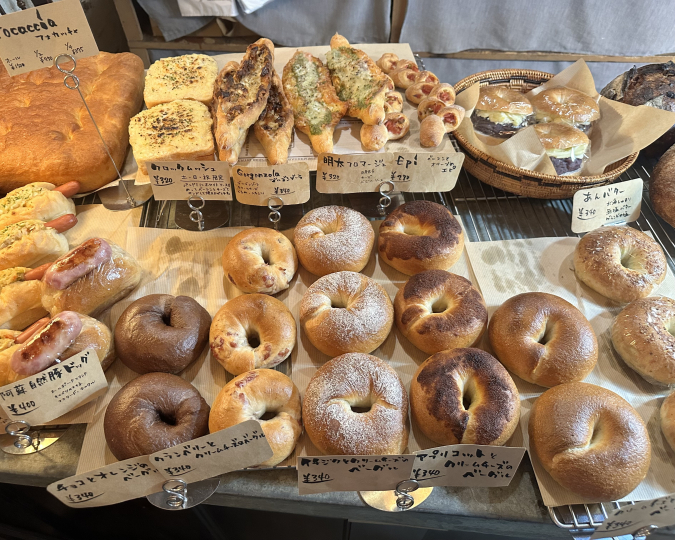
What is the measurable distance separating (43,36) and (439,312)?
1.96 meters

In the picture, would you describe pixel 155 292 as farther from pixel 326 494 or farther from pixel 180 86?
pixel 180 86

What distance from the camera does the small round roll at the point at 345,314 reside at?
65.1 inches

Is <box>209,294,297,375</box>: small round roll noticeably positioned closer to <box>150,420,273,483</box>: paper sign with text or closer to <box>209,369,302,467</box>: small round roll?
<box>209,369,302,467</box>: small round roll

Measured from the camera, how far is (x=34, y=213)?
1981 mm

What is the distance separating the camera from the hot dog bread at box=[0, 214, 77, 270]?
1.83 meters

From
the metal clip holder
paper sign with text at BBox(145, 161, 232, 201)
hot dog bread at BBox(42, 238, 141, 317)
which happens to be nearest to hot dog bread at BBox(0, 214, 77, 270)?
hot dog bread at BBox(42, 238, 141, 317)

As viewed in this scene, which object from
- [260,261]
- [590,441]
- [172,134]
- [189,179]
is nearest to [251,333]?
[260,261]

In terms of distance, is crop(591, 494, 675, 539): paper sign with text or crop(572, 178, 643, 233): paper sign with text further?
crop(572, 178, 643, 233): paper sign with text

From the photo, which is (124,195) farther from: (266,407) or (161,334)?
(266,407)

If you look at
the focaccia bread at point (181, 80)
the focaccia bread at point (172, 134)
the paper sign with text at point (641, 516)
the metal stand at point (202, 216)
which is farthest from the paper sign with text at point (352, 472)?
the focaccia bread at point (181, 80)

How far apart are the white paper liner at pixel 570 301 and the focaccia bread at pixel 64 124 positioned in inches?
74.6

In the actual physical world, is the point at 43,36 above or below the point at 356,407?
above

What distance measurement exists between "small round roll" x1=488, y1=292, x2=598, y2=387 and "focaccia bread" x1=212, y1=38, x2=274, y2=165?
141cm

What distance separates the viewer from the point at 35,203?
1993 millimetres
